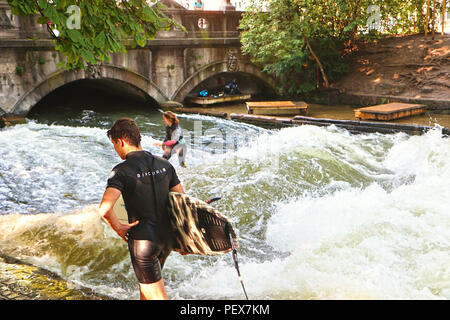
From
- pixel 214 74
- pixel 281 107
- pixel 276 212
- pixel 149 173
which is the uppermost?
pixel 214 74

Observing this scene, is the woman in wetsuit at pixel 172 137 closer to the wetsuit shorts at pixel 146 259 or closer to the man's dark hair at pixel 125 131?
the man's dark hair at pixel 125 131

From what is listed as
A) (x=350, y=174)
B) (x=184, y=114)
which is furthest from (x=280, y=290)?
(x=184, y=114)

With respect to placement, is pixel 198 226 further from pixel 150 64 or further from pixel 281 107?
pixel 150 64

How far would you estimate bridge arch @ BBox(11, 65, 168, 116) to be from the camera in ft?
48.5

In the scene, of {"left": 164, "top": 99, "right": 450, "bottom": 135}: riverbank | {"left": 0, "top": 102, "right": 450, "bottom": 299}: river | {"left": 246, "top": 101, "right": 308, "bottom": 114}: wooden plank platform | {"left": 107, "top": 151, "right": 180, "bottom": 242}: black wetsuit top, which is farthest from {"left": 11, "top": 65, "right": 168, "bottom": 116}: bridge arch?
{"left": 107, "top": 151, "right": 180, "bottom": 242}: black wetsuit top

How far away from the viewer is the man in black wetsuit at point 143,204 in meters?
3.26

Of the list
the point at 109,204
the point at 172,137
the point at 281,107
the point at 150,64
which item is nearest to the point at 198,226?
the point at 109,204

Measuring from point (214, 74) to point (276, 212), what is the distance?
1281 cm

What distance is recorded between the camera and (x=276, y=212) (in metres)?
7.30

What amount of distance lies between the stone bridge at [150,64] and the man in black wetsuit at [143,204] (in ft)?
40.3

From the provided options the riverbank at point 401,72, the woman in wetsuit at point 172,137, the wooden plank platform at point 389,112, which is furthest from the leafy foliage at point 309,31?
the woman in wetsuit at point 172,137

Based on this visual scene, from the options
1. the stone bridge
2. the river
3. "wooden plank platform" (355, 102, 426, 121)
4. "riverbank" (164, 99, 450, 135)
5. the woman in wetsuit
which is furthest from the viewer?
the stone bridge

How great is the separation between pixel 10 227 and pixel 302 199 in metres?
4.58

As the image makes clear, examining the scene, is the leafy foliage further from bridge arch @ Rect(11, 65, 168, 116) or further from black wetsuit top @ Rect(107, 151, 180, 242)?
black wetsuit top @ Rect(107, 151, 180, 242)
